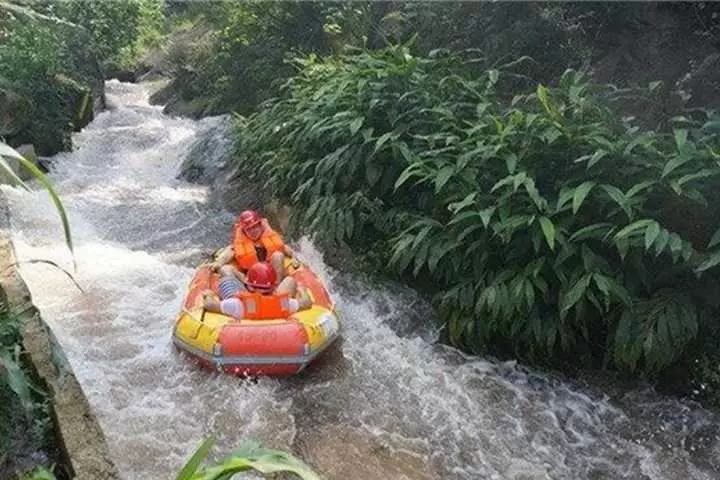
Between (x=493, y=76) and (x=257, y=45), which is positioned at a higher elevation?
(x=493, y=76)

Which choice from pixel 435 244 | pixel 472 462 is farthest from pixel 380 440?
pixel 435 244

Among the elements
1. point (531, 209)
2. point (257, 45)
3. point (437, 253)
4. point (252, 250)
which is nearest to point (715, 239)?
point (531, 209)

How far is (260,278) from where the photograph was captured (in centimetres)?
651

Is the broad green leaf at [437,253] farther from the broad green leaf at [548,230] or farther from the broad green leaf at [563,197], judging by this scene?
the broad green leaf at [563,197]

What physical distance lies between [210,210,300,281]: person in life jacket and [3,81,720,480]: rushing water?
0.70 m

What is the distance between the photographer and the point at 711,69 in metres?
7.27

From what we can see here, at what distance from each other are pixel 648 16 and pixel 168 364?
665 centimetres

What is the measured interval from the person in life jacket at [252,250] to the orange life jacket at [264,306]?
0.59 metres

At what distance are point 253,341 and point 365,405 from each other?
1.03 m

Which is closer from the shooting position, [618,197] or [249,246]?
[618,197]

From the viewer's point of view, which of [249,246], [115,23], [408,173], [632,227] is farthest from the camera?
[115,23]

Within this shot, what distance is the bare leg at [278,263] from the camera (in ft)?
22.3

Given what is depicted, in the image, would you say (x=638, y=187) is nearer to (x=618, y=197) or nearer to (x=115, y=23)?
(x=618, y=197)

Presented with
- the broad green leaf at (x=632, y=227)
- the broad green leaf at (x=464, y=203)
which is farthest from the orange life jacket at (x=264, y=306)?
the broad green leaf at (x=632, y=227)
